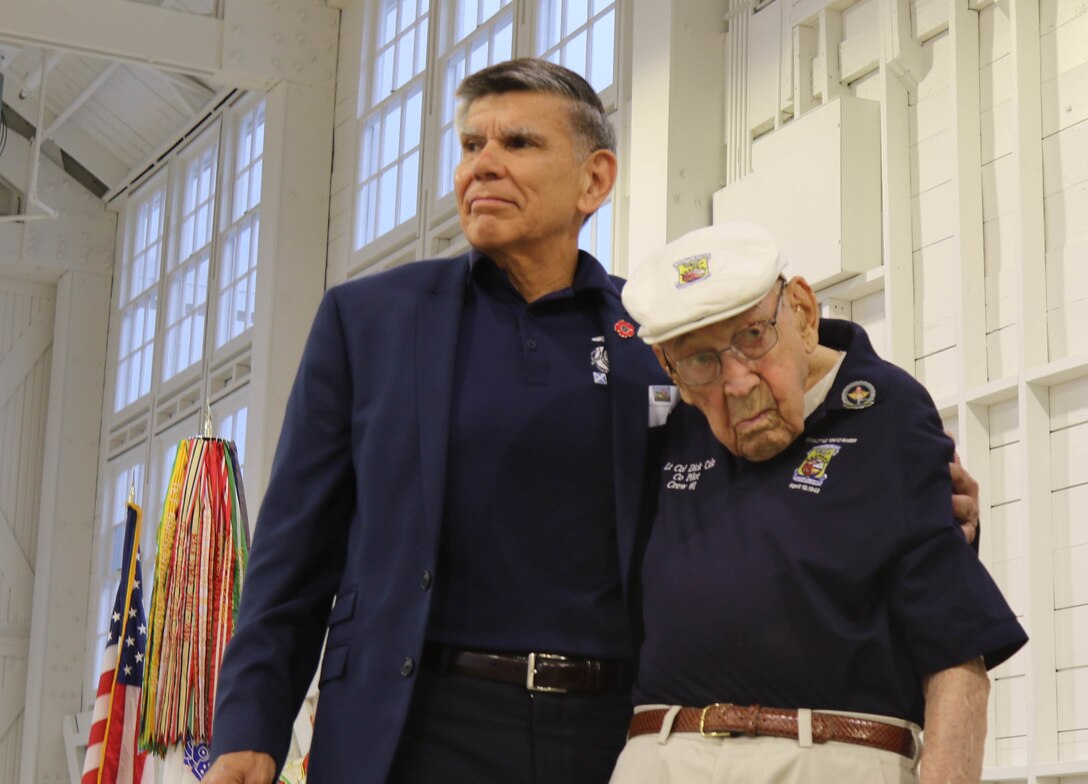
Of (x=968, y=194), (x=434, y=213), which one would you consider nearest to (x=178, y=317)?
(x=434, y=213)

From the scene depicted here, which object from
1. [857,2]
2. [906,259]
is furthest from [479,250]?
[857,2]

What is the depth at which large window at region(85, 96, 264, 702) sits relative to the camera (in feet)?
33.7

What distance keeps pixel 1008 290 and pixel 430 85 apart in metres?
4.55

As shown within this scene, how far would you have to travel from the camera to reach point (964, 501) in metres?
1.86

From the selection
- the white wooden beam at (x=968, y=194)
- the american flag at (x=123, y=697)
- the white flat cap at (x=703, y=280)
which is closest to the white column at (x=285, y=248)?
the american flag at (x=123, y=697)

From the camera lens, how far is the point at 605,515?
2121 millimetres

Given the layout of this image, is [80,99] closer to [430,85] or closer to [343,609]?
[430,85]

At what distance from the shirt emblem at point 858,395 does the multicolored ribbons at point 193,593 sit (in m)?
4.18

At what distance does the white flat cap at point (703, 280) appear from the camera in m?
1.85

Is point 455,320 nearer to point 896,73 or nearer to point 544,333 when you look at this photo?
point 544,333

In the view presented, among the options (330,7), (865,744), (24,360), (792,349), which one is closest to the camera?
(865,744)

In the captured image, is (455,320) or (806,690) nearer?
(806,690)

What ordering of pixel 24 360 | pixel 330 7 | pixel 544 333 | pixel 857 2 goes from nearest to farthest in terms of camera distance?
pixel 544 333
pixel 857 2
pixel 330 7
pixel 24 360

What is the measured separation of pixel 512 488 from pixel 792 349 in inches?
17.0
